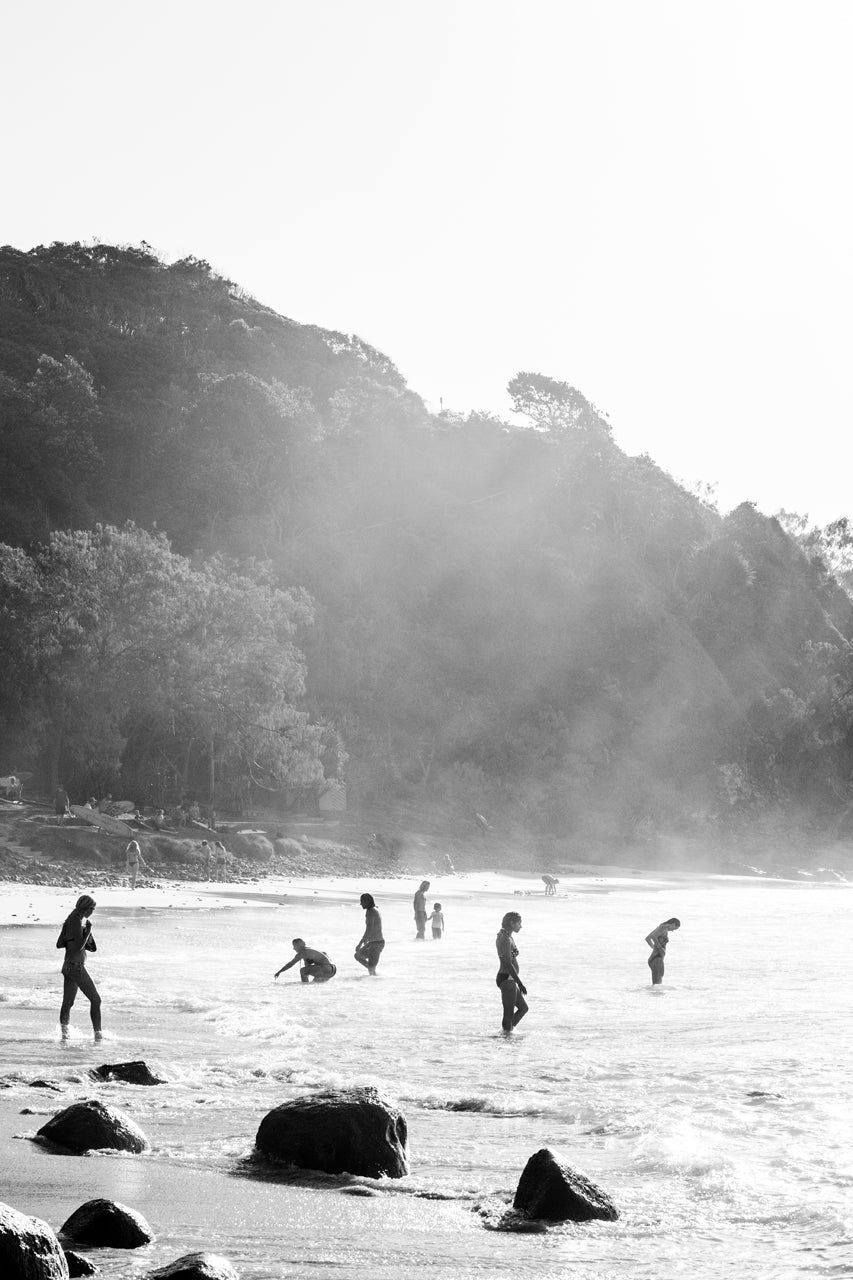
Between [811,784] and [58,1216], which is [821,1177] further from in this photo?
[811,784]

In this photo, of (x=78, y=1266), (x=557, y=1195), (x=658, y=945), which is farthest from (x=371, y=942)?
(x=78, y=1266)

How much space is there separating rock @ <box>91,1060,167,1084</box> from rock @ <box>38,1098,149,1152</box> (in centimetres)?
281

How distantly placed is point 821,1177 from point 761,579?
82.9 meters

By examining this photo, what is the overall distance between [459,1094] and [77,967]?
5.13m

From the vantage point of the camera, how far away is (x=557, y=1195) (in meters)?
7.80

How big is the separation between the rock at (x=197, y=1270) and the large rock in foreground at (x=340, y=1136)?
2974mm

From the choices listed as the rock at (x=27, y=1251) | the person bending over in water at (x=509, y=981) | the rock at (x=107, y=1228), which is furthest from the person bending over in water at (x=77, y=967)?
the rock at (x=27, y=1251)

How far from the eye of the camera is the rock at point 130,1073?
1186cm

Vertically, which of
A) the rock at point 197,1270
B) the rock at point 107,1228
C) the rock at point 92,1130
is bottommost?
the rock at point 92,1130

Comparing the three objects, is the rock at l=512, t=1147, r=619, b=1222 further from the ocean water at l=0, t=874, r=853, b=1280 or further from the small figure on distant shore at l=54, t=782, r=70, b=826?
the small figure on distant shore at l=54, t=782, r=70, b=826

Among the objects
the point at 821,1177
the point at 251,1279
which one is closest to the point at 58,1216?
the point at 251,1279

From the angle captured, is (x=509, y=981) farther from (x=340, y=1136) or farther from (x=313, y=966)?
(x=340, y=1136)

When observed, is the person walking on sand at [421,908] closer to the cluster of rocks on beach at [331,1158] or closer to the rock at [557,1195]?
the cluster of rocks on beach at [331,1158]

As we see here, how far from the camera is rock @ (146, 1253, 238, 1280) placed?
5.73 metres
